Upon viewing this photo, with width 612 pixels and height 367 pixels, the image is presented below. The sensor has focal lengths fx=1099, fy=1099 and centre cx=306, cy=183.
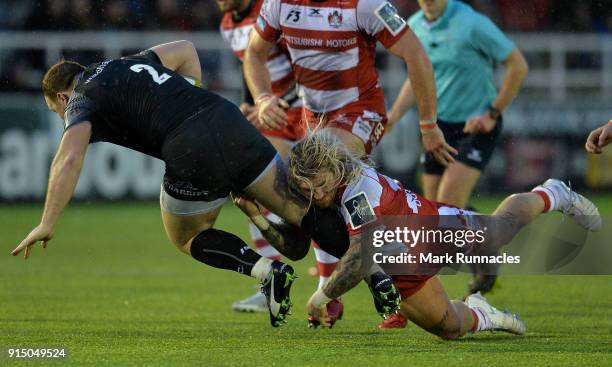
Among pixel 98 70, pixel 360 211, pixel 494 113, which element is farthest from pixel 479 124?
pixel 98 70

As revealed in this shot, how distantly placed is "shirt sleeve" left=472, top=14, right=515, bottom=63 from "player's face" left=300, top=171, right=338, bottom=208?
3176mm

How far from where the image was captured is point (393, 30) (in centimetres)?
714

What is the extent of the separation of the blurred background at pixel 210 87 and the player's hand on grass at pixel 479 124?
8.21 meters

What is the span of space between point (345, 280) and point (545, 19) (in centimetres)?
1522

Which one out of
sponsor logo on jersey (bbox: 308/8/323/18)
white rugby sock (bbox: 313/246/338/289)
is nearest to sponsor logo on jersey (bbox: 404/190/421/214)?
white rugby sock (bbox: 313/246/338/289)

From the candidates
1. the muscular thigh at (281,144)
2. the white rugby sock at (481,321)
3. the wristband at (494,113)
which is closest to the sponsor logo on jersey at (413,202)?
the white rugby sock at (481,321)

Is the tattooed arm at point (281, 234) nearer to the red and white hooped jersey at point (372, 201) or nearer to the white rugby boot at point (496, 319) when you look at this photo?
the red and white hooped jersey at point (372, 201)

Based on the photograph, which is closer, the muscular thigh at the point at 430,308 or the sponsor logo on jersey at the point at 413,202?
the muscular thigh at the point at 430,308

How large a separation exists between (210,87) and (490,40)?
9.22 m

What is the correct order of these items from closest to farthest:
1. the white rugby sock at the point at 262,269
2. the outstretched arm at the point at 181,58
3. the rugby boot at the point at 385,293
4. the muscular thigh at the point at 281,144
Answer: the rugby boot at the point at 385,293 → the white rugby sock at the point at 262,269 → the outstretched arm at the point at 181,58 → the muscular thigh at the point at 281,144

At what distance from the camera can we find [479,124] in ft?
29.2

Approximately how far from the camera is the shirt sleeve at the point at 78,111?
6.05 m

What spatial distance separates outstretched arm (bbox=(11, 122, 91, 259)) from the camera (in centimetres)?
563

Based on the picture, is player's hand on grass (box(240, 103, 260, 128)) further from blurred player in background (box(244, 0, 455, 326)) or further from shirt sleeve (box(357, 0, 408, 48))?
shirt sleeve (box(357, 0, 408, 48))
